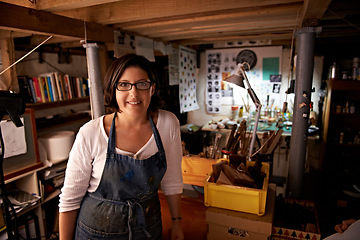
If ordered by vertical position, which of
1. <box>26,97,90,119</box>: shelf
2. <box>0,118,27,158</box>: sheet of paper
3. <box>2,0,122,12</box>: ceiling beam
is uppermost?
<box>2,0,122,12</box>: ceiling beam

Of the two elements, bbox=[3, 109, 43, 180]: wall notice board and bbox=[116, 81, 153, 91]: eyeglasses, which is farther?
bbox=[3, 109, 43, 180]: wall notice board

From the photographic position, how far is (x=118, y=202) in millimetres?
1466

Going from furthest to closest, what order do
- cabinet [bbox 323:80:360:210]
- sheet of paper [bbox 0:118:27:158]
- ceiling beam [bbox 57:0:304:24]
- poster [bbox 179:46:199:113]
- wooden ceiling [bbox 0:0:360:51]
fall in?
poster [bbox 179:46:199:113] < cabinet [bbox 323:80:360:210] < sheet of paper [bbox 0:118:27:158] < ceiling beam [bbox 57:0:304:24] < wooden ceiling [bbox 0:0:360:51]

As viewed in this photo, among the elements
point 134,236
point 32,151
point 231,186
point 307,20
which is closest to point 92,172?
point 134,236

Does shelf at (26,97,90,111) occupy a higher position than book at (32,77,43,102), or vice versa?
book at (32,77,43,102)

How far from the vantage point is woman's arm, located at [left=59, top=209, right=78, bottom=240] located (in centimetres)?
148

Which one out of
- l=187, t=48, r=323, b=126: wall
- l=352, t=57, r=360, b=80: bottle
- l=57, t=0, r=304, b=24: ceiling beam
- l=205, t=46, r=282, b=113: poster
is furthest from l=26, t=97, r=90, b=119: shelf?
l=352, t=57, r=360, b=80: bottle

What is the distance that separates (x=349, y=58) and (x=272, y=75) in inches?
56.1

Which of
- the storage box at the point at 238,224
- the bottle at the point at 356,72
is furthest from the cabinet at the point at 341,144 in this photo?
the storage box at the point at 238,224

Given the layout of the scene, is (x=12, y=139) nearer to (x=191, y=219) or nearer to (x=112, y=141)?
(x=112, y=141)

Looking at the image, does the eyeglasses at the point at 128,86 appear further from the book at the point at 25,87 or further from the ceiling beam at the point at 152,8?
the book at the point at 25,87

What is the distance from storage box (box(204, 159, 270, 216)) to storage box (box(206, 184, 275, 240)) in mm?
40

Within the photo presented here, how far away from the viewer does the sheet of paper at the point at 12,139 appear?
2.52 meters

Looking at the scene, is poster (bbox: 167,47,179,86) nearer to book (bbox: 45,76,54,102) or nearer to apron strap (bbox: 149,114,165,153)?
book (bbox: 45,76,54,102)
